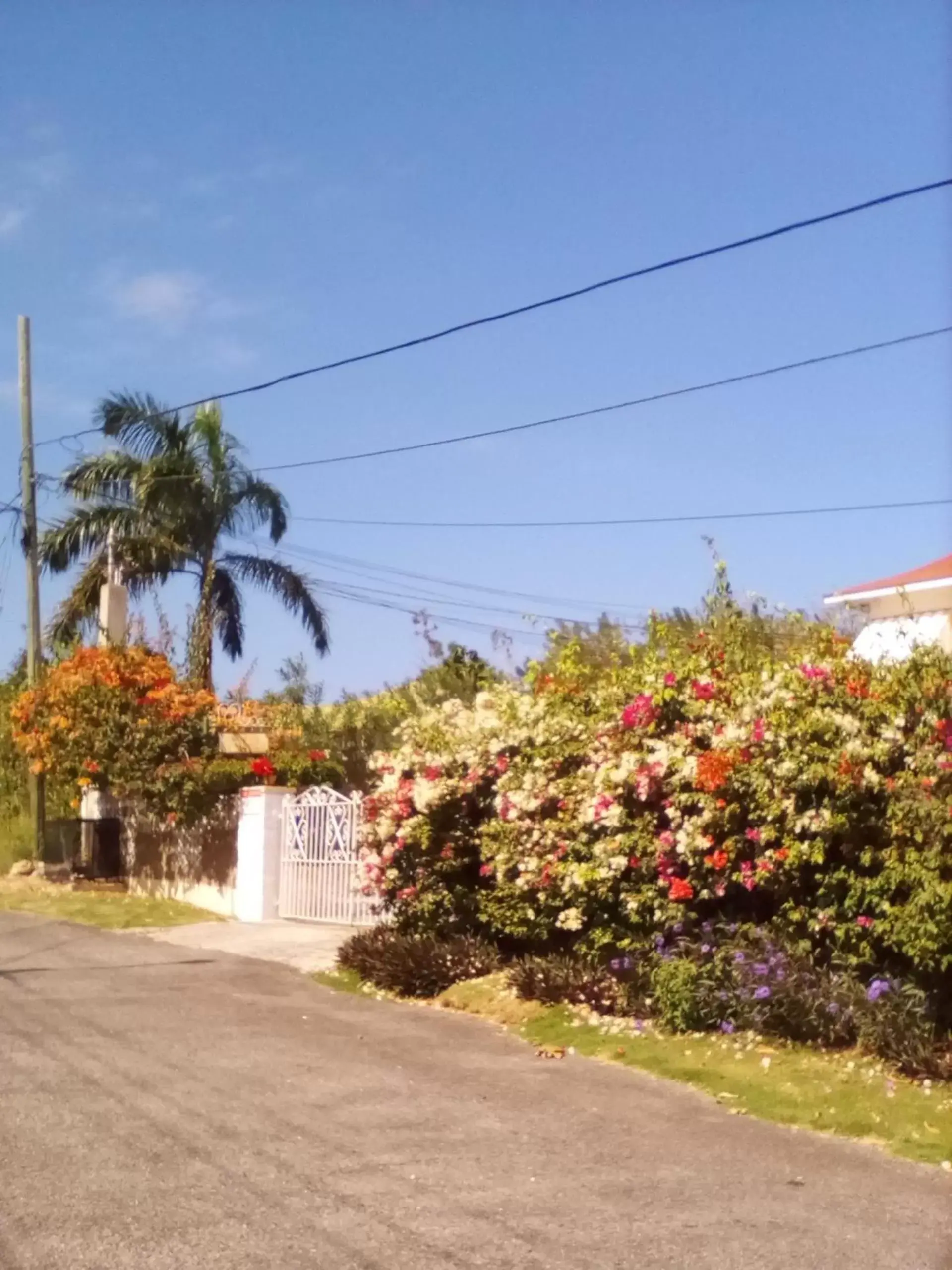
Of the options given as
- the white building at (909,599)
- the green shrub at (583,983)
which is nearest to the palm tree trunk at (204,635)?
the white building at (909,599)

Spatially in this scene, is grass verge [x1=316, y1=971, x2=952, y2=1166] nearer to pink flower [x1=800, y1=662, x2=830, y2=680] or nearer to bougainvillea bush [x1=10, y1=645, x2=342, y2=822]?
pink flower [x1=800, y1=662, x2=830, y2=680]

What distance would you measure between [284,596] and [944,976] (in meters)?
20.3

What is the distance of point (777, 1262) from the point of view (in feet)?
18.1

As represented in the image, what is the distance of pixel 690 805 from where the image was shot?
9.99 m

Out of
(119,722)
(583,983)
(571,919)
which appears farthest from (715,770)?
(119,722)

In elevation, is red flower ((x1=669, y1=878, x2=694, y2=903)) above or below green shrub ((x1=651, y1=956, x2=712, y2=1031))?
above

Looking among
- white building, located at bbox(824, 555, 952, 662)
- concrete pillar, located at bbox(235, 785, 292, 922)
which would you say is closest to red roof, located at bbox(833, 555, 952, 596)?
white building, located at bbox(824, 555, 952, 662)

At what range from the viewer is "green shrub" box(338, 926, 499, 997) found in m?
12.3

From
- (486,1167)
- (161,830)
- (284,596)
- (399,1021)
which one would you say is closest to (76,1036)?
(399,1021)

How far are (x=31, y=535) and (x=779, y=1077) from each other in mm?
19074

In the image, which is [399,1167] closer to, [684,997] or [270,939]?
[684,997]

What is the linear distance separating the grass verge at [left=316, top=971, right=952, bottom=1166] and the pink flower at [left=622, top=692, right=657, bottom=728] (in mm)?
2274

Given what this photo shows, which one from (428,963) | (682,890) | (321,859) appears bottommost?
(428,963)

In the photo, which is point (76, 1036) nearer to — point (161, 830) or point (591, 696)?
point (591, 696)
